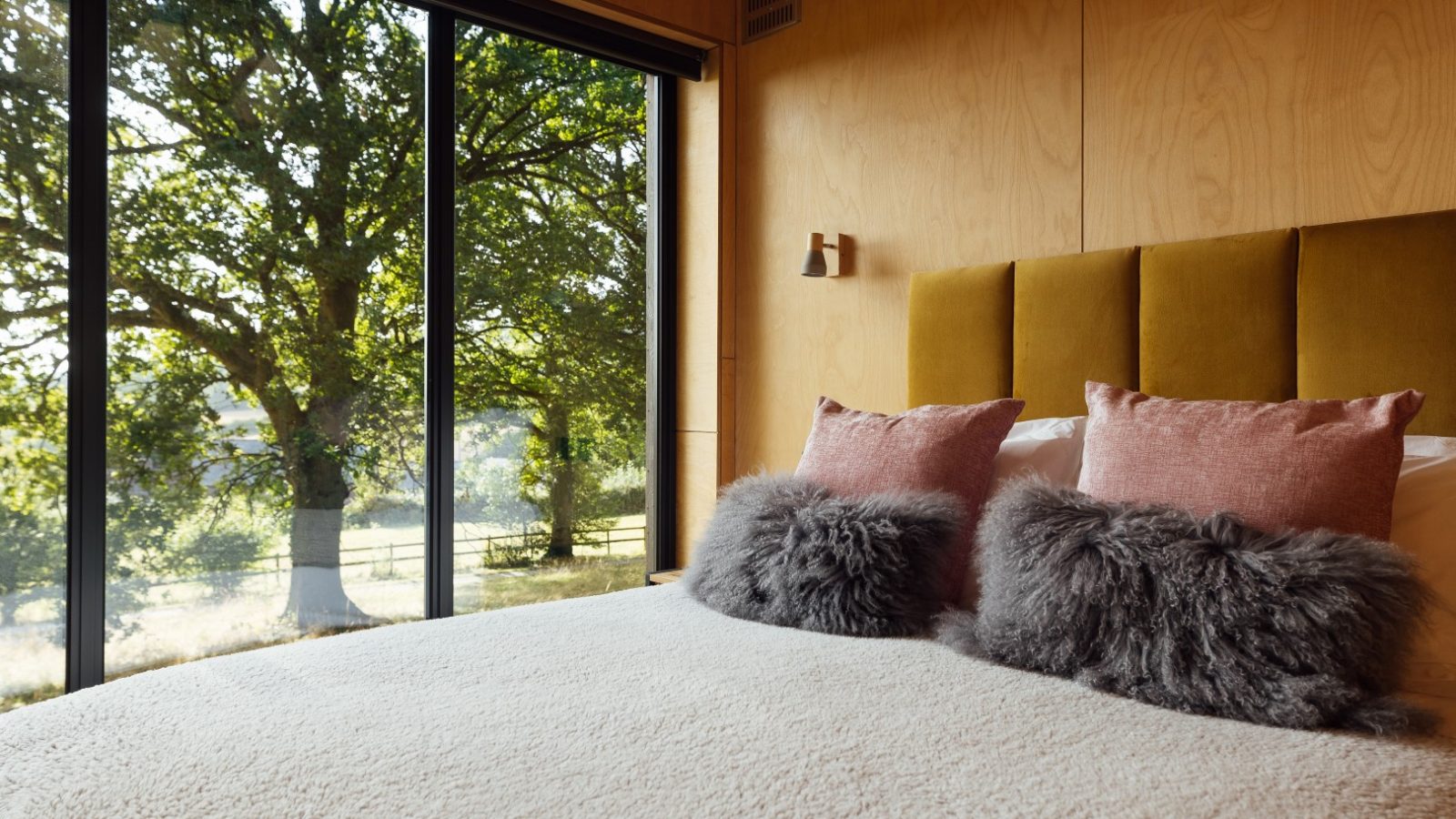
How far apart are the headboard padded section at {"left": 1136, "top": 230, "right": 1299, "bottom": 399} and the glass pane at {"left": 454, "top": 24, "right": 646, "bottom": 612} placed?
1735 millimetres

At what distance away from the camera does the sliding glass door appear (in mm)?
2234

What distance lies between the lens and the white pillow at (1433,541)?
4.69 feet

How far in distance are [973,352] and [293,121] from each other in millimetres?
1895

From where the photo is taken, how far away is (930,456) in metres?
1.92

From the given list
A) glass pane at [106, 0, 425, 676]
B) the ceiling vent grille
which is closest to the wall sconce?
the ceiling vent grille

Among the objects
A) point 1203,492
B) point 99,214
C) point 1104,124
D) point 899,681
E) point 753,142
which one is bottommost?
point 899,681

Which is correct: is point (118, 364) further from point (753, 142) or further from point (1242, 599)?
point (1242, 599)

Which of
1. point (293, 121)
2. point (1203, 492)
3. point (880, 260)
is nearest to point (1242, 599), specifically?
point (1203, 492)

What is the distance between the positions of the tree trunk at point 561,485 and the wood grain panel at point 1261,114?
1677 millimetres

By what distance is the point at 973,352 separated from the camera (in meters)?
2.50

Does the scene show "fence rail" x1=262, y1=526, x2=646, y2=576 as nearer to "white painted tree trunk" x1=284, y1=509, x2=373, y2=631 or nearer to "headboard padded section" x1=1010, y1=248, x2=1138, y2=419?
"white painted tree trunk" x1=284, y1=509, x2=373, y2=631

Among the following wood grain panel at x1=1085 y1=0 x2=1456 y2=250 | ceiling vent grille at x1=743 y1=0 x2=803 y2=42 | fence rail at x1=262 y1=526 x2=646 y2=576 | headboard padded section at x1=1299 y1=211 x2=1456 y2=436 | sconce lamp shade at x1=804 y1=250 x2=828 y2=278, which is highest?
ceiling vent grille at x1=743 y1=0 x2=803 y2=42

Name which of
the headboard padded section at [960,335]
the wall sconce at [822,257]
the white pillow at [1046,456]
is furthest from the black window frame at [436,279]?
the white pillow at [1046,456]

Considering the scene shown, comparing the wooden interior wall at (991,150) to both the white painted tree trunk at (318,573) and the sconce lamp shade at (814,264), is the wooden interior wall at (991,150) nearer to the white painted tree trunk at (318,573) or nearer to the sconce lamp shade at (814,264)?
the sconce lamp shade at (814,264)
